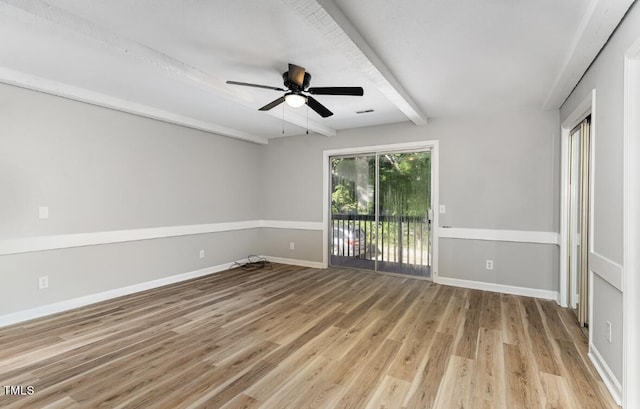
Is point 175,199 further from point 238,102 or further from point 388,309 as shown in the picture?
point 388,309

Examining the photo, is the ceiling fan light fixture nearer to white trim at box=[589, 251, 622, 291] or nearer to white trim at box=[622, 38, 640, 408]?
white trim at box=[622, 38, 640, 408]

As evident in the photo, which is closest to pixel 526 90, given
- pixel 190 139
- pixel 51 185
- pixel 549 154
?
pixel 549 154

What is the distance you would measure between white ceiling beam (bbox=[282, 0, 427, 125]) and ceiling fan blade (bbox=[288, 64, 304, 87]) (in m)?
0.49

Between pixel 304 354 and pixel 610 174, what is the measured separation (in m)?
2.60

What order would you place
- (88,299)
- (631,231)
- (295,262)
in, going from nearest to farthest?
(631,231)
(88,299)
(295,262)

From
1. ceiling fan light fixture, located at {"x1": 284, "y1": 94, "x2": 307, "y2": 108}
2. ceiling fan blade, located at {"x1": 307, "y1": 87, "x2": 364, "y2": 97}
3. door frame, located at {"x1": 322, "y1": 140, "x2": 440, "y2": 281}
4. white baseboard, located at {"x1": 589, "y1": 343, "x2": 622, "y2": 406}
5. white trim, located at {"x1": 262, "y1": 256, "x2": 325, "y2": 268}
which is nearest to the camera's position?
white baseboard, located at {"x1": 589, "y1": 343, "x2": 622, "y2": 406}

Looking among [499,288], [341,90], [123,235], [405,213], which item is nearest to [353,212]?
[405,213]

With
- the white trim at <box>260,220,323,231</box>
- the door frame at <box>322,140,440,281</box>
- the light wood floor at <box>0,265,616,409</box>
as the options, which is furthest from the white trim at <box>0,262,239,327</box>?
the door frame at <box>322,140,440,281</box>

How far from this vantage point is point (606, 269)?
2096 millimetres

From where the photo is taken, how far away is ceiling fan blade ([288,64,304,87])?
2.67 metres

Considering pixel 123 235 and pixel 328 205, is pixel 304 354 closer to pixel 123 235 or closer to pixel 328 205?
pixel 123 235

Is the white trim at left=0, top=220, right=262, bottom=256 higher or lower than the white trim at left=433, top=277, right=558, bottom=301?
higher

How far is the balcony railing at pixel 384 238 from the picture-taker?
4688mm

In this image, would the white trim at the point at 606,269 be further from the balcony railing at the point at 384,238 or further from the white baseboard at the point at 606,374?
the balcony railing at the point at 384,238
